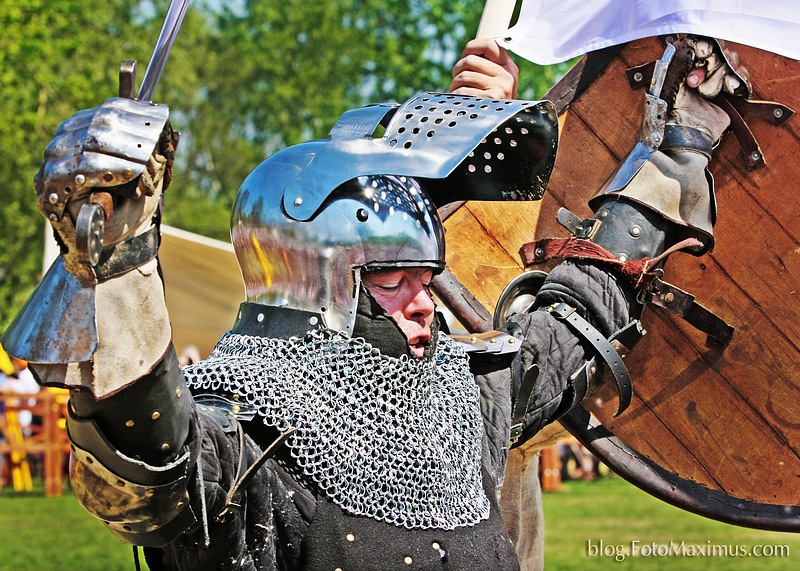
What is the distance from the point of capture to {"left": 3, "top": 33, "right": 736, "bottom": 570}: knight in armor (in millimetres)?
1861

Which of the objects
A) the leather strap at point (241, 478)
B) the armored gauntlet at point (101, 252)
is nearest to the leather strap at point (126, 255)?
the armored gauntlet at point (101, 252)

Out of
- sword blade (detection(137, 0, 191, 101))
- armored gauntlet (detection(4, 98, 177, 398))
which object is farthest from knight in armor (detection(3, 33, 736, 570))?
sword blade (detection(137, 0, 191, 101))

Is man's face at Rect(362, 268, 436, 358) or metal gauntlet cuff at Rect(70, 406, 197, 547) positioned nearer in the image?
metal gauntlet cuff at Rect(70, 406, 197, 547)

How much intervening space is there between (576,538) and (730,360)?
6013 millimetres

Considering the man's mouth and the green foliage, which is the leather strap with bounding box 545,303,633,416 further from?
the green foliage

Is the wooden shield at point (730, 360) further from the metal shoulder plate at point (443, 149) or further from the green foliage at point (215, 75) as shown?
the green foliage at point (215, 75)

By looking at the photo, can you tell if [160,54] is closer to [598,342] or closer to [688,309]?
[598,342]

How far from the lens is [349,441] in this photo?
2582mm

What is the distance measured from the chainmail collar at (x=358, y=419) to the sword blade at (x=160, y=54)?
74 cm

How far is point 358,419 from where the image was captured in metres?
2.62

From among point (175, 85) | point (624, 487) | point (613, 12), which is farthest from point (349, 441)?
point (175, 85)

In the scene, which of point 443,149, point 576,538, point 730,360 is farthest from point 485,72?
point 576,538

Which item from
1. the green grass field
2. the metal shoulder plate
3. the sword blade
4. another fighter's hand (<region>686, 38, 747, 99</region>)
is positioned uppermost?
the sword blade

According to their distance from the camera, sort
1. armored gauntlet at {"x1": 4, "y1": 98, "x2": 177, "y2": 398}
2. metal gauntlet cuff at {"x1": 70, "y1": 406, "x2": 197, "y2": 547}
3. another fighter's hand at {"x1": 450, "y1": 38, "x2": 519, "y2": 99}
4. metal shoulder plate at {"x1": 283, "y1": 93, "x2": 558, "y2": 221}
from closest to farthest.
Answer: armored gauntlet at {"x1": 4, "y1": 98, "x2": 177, "y2": 398}
metal gauntlet cuff at {"x1": 70, "y1": 406, "x2": 197, "y2": 547}
metal shoulder plate at {"x1": 283, "y1": 93, "x2": 558, "y2": 221}
another fighter's hand at {"x1": 450, "y1": 38, "x2": 519, "y2": 99}
